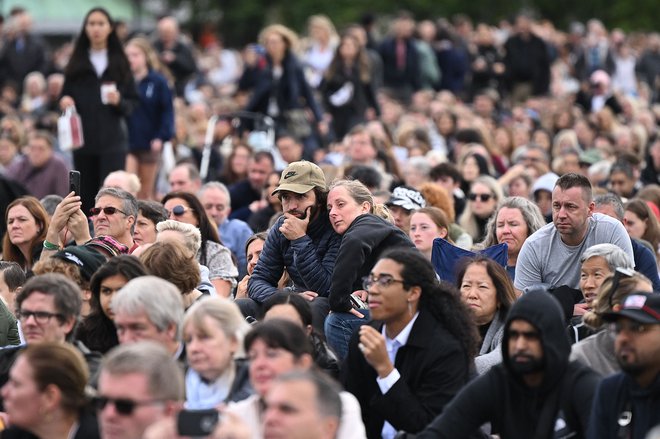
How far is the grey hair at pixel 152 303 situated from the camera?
755 centimetres

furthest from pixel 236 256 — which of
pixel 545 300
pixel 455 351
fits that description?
pixel 545 300

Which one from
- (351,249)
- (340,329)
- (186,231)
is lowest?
(340,329)

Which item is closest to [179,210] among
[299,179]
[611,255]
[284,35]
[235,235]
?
[235,235]

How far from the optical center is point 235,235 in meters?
13.2

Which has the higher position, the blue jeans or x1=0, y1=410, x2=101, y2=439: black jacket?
x1=0, y1=410, x2=101, y2=439: black jacket

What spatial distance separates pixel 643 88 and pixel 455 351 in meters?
22.7

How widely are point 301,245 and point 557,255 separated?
1.88 m

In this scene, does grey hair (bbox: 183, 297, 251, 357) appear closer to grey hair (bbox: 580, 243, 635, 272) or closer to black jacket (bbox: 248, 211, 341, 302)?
black jacket (bbox: 248, 211, 341, 302)

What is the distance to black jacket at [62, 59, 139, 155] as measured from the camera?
1479 centimetres

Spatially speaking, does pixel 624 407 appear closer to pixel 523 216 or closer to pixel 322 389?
pixel 322 389

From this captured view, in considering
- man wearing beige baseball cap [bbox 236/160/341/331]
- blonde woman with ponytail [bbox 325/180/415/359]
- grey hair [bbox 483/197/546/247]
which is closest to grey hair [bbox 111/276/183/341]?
→ blonde woman with ponytail [bbox 325/180/415/359]

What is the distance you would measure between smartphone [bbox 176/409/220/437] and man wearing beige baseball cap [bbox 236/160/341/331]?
380 centimetres

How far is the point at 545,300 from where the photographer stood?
7.12 metres

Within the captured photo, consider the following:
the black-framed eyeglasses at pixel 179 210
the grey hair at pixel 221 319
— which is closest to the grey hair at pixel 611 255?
the grey hair at pixel 221 319
